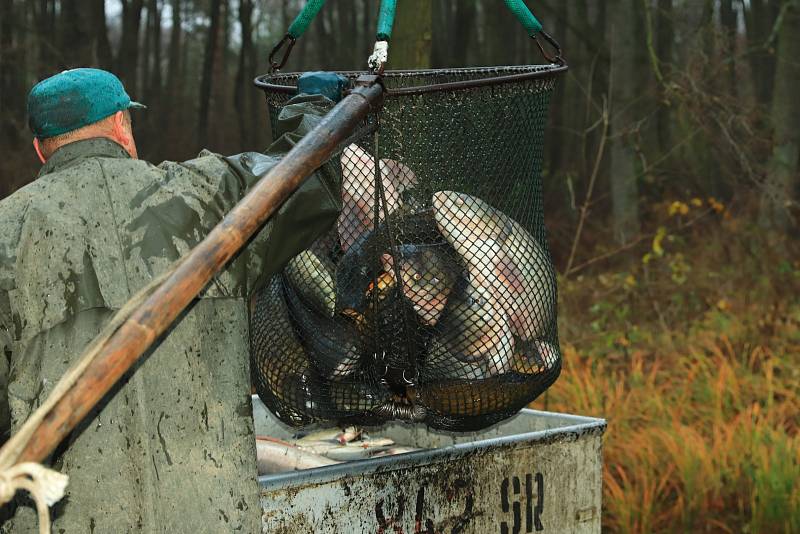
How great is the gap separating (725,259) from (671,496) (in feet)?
18.7

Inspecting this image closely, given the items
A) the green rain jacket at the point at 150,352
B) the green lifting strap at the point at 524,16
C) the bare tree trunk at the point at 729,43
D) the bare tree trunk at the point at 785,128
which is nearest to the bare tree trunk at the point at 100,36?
the bare tree trunk at the point at 729,43

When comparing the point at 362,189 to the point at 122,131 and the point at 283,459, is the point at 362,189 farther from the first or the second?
the point at 283,459

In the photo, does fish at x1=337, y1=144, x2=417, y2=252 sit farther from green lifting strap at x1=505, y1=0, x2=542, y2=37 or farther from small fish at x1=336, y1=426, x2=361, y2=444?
small fish at x1=336, y1=426, x2=361, y2=444

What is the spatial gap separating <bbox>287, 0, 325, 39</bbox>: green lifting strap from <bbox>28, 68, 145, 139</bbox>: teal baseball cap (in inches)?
36.9

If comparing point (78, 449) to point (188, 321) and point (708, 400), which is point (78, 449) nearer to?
point (188, 321)

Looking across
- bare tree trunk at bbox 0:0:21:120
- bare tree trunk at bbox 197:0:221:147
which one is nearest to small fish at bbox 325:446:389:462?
bare tree trunk at bbox 0:0:21:120

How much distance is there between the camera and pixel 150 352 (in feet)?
8.77

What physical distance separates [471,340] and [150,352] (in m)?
0.94

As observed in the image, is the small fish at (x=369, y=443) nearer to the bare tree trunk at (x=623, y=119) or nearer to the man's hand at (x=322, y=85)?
the man's hand at (x=322, y=85)

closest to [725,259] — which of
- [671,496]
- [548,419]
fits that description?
[671,496]

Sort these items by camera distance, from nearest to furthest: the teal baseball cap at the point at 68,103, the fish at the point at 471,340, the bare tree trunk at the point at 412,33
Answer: the teal baseball cap at the point at 68,103 < the fish at the point at 471,340 < the bare tree trunk at the point at 412,33

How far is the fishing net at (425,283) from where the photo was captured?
3.21m

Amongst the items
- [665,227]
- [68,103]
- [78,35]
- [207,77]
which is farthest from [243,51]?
[68,103]

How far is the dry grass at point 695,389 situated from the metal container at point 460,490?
186 centimetres
